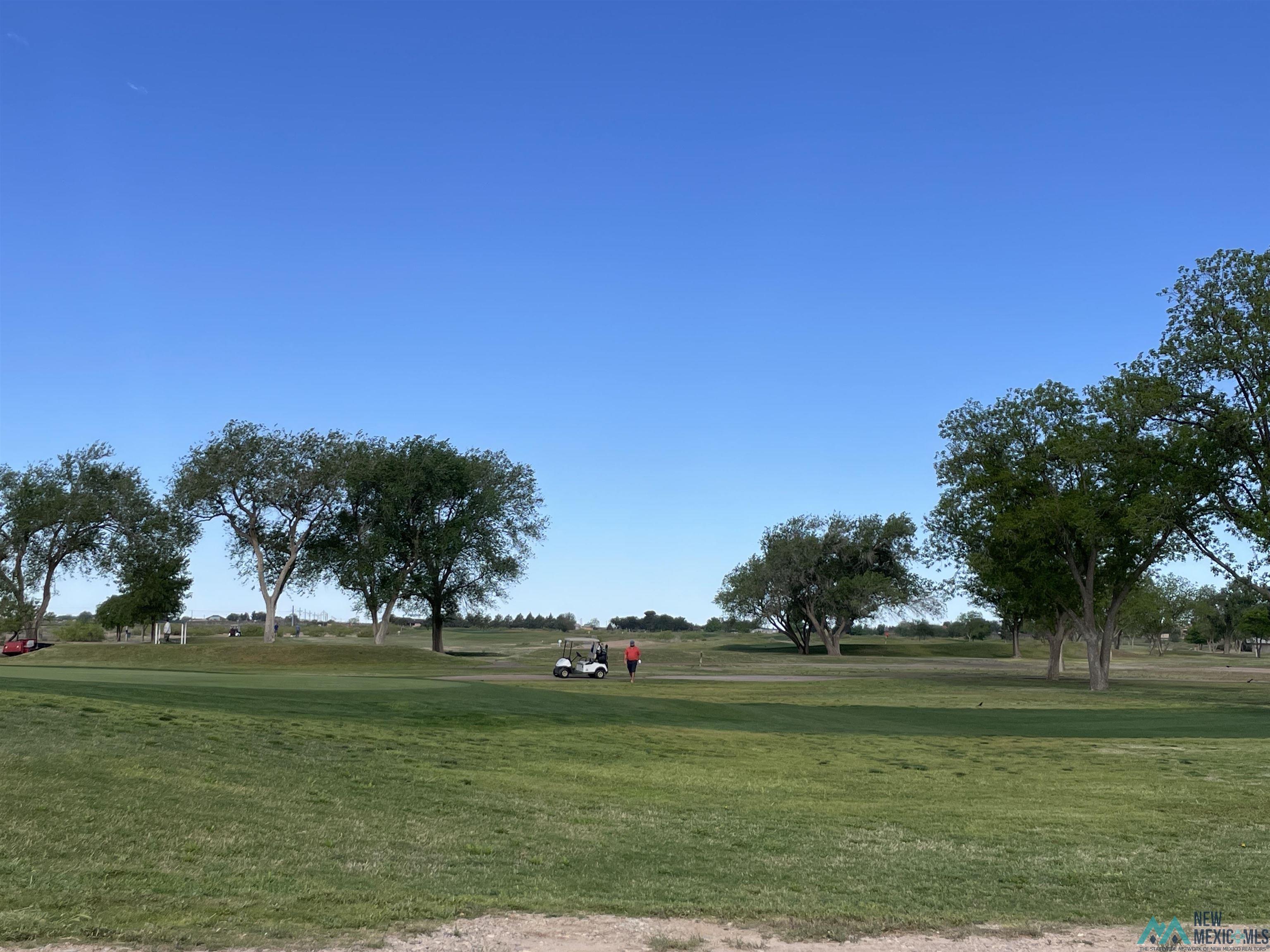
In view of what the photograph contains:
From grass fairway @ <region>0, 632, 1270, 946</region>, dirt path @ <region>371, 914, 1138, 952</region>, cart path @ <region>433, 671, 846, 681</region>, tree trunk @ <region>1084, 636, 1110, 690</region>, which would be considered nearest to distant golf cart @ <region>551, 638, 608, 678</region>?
cart path @ <region>433, 671, 846, 681</region>

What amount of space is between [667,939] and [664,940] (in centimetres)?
3

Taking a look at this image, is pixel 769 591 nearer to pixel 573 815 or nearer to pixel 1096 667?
pixel 1096 667

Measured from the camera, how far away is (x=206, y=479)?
72.5 meters

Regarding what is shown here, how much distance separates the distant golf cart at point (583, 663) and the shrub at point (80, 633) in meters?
69.4

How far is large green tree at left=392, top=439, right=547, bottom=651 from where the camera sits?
7844cm

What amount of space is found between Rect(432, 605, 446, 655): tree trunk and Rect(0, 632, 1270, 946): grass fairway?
173 ft

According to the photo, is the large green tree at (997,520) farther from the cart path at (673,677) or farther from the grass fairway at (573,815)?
the grass fairway at (573,815)

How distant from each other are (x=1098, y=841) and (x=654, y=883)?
695cm

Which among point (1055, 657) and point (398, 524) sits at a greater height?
point (398, 524)

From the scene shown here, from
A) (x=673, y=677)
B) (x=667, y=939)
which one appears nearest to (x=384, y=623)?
(x=673, y=677)

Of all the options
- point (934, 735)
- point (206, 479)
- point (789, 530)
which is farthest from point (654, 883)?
point (789, 530)

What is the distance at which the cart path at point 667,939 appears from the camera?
8.02 m

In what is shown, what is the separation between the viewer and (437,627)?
278 ft
